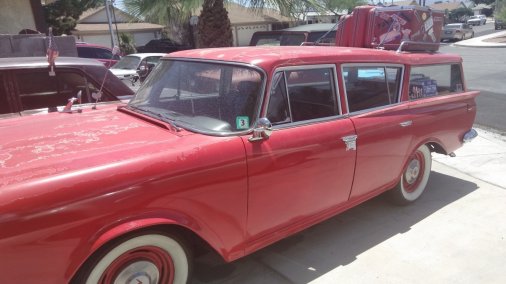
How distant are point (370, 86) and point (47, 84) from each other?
3.42 meters

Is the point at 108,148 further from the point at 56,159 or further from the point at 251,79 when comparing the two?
the point at 251,79

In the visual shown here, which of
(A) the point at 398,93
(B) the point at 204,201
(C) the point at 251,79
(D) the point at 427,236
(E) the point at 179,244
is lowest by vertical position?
(D) the point at 427,236

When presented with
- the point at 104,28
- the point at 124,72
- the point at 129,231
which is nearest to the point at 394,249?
the point at 129,231

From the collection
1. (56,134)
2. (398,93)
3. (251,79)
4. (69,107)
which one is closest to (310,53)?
(251,79)

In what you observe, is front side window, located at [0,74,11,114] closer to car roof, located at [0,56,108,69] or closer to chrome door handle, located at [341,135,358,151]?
car roof, located at [0,56,108,69]

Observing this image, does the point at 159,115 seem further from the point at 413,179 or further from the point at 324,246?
the point at 413,179

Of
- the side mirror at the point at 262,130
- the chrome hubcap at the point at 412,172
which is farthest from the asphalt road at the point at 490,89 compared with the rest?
the side mirror at the point at 262,130

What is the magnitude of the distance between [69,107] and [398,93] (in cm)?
296

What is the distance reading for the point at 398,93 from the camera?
12.5 feet

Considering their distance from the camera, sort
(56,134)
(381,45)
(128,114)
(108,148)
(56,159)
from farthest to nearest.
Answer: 1. (381,45)
2. (128,114)
3. (56,134)
4. (108,148)
5. (56,159)

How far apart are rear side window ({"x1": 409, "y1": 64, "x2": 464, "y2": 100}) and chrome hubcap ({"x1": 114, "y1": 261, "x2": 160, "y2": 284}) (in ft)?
9.11

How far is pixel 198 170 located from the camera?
7.79ft

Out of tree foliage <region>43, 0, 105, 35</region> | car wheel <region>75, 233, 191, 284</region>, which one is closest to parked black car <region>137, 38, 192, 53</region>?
tree foliage <region>43, 0, 105, 35</region>

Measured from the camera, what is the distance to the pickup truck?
2.00m
